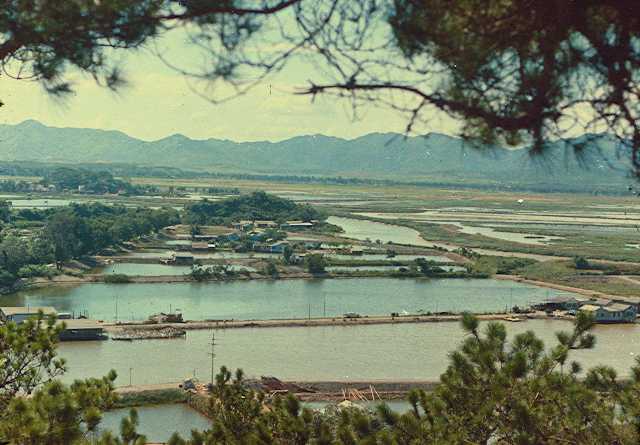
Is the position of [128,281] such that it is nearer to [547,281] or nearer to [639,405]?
[547,281]

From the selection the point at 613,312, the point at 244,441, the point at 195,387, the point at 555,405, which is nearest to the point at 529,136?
the point at 555,405

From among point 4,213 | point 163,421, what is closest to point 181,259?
point 4,213

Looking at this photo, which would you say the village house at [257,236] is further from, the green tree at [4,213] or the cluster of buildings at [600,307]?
the cluster of buildings at [600,307]

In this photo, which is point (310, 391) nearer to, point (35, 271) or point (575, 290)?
point (575, 290)

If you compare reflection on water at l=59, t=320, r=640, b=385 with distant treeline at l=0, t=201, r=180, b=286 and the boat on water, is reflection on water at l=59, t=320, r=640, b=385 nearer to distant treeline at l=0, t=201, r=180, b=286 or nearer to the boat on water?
the boat on water

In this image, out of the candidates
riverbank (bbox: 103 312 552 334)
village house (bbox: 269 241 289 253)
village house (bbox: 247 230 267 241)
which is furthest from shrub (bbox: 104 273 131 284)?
village house (bbox: 247 230 267 241)

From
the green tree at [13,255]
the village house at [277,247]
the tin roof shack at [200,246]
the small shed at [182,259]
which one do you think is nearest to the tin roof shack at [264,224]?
the tin roof shack at [200,246]
